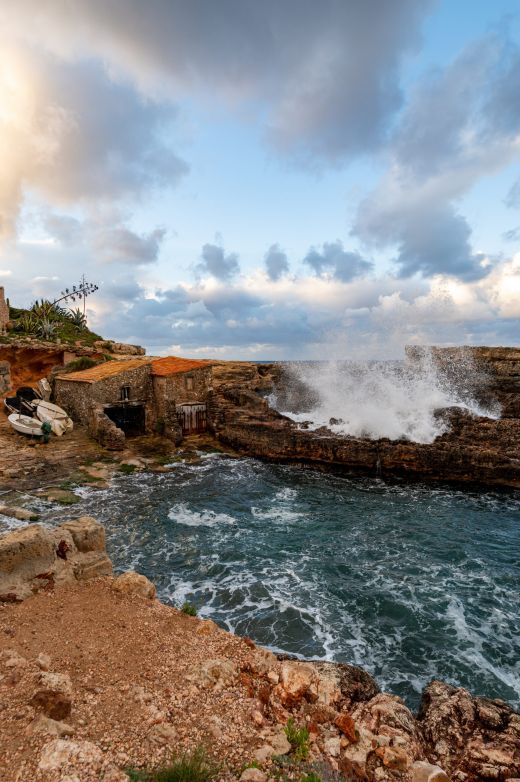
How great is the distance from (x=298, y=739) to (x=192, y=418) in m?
21.8

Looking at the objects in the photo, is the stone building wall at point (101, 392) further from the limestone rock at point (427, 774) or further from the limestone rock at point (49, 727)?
the limestone rock at point (427, 774)

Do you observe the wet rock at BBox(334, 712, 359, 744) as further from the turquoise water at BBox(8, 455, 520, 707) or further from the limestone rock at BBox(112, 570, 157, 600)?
the limestone rock at BBox(112, 570, 157, 600)

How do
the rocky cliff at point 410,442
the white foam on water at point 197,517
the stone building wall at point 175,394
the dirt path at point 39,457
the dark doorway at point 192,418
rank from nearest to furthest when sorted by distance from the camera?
the white foam on water at point 197,517 < the dirt path at point 39,457 < the rocky cliff at point 410,442 < the stone building wall at point 175,394 < the dark doorway at point 192,418

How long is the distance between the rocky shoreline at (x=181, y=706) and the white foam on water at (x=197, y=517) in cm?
705

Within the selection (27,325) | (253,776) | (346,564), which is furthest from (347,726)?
(27,325)

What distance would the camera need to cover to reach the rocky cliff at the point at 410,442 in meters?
18.2

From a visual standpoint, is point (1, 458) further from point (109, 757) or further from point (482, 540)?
point (482, 540)

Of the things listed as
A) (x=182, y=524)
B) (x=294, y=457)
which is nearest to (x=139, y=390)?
(x=294, y=457)

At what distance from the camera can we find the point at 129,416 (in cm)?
2458

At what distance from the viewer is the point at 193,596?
9.50m

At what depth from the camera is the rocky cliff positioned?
59.8 ft

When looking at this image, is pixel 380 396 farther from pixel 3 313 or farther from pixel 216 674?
pixel 3 313

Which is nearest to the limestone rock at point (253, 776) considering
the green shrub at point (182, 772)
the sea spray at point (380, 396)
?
the green shrub at point (182, 772)

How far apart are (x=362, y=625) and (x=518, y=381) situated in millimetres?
23067
